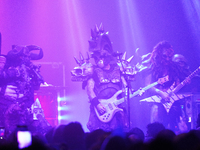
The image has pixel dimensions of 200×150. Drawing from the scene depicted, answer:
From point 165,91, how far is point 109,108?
2.26m

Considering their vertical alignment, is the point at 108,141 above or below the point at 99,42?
below

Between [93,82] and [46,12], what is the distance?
5.44 meters

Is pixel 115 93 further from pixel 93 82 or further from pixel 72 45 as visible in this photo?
pixel 72 45

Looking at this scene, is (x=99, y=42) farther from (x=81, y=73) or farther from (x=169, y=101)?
(x=169, y=101)

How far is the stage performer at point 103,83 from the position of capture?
30.9 ft

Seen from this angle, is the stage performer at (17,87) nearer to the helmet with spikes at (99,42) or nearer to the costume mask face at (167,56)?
the helmet with spikes at (99,42)

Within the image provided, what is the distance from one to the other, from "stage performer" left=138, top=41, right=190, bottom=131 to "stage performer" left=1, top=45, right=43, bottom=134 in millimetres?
4195

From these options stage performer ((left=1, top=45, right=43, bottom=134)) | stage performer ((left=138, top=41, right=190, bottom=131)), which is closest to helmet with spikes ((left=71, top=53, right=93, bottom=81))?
stage performer ((left=1, top=45, right=43, bottom=134))

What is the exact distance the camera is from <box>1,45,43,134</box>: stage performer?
8180mm

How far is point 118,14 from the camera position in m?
13.9

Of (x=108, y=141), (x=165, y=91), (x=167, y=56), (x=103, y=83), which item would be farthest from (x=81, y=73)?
(x=108, y=141)

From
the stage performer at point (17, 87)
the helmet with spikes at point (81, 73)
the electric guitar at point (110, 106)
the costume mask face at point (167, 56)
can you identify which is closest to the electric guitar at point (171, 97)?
the costume mask face at point (167, 56)

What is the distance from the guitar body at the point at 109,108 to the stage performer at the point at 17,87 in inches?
84.1

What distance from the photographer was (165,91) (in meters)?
10.6
